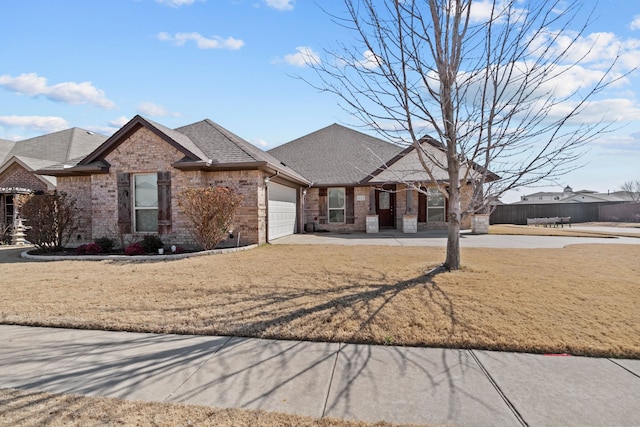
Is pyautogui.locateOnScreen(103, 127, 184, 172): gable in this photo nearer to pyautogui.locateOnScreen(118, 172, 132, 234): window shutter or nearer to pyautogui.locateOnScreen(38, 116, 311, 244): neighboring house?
pyautogui.locateOnScreen(38, 116, 311, 244): neighboring house

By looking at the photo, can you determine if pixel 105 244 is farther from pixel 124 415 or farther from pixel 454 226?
pixel 454 226

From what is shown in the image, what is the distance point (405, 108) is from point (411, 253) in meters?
4.61

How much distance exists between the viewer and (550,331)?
382cm

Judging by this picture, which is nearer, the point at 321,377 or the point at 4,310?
the point at 321,377

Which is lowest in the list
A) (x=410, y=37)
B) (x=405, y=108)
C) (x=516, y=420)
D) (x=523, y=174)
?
(x=516, y=420)

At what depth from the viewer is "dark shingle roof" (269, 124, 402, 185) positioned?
18.1 m

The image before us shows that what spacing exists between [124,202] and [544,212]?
100 ft

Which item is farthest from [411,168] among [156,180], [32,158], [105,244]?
[32,158]

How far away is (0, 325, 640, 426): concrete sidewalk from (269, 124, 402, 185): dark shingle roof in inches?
554

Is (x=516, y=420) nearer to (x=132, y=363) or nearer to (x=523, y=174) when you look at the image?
(x=132, y=363)

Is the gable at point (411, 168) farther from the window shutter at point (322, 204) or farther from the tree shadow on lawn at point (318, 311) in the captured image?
the tree shadow on lawn at point (318, 311)

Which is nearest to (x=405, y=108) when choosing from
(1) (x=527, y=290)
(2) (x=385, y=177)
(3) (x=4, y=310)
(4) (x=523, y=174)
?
(4) (x=523, y=174)

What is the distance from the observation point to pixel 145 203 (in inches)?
453

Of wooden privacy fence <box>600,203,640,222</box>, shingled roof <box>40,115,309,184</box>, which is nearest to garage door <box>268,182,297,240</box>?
shingled roof <box>40,115,309,184</box>
